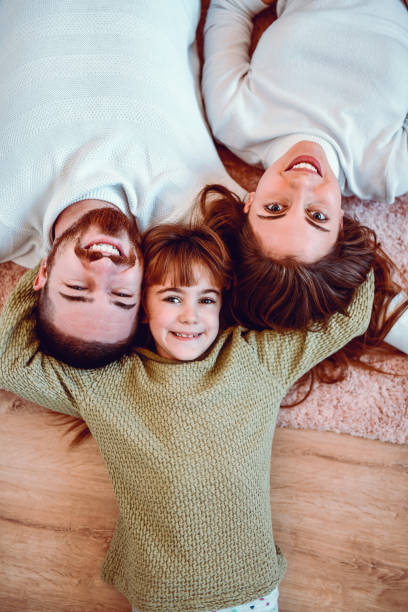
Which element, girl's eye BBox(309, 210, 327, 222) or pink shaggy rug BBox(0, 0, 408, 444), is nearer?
girl's eye BBox(309, 210, 327, 222)

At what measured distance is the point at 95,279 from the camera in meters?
0.82

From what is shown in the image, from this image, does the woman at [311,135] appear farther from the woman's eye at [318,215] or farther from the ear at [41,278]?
the ear at [41,278]

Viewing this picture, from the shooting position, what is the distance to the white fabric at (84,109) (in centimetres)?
95

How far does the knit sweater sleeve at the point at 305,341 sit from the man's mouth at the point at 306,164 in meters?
0.28

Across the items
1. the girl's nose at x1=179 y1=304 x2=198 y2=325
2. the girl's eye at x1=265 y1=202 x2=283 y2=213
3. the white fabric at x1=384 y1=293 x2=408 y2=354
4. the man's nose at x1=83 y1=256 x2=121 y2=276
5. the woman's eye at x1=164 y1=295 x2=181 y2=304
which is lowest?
the white fabric at x1=384 y1=293 x2=408 y2=354

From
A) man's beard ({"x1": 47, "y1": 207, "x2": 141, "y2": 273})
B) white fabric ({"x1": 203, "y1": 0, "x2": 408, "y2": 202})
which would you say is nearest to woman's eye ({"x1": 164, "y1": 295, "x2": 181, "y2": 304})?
man's beard ({"x1": 47, "y1": 207, "x2": 141, "y2": 273})

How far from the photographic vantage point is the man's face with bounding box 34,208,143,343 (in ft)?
2.70

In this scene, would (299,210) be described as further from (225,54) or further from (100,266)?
(225,54)

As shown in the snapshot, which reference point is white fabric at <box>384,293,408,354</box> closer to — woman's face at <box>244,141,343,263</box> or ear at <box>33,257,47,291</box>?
woman's face at <box>244,141,343,263</box>

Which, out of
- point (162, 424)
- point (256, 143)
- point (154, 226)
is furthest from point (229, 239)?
point (162, 424)

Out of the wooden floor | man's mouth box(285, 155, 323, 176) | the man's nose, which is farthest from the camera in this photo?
the wooden floor

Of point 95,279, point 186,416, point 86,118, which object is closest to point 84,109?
point 86,118

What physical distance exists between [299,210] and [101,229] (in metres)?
0.39

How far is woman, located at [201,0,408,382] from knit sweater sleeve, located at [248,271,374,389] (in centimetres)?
2
